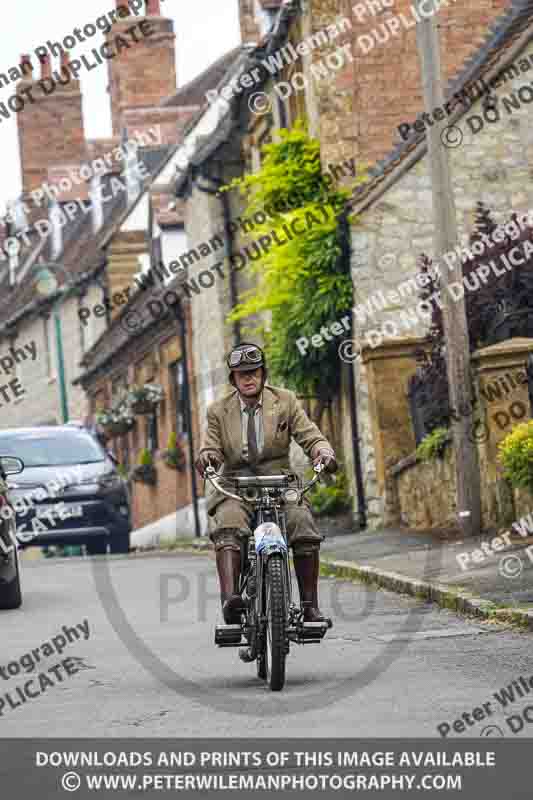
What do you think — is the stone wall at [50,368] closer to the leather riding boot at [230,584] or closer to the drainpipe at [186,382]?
the drainpipe at [186,382]

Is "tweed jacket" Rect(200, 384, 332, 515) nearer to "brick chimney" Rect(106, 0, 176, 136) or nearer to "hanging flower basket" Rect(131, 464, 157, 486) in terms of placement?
"hanging flower basket" Rect(131, 464, 157, 486)

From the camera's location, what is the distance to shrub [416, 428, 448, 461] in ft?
62.4

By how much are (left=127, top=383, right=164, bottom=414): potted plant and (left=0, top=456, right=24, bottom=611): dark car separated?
77.0ft

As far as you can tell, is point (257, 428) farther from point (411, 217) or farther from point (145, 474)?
point (145, 474)

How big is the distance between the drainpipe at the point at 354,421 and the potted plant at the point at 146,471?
54.8 feet

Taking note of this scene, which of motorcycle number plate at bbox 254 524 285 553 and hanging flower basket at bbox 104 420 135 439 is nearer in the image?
motorcycle number plate at bbox 254 524 285 553

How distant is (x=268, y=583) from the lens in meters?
8.84

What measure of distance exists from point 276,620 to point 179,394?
29.1 metres

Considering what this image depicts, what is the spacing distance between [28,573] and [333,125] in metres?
8.58

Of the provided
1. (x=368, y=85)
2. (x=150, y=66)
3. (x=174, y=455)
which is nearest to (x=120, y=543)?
(x=368, y=85)

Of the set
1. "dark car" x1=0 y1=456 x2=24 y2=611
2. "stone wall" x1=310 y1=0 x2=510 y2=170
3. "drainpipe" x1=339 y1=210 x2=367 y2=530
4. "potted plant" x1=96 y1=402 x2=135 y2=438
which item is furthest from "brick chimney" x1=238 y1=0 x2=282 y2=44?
"dark car" x1=0 y1=456 x2=24 y2=611

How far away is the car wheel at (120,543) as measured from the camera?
24.5 meters

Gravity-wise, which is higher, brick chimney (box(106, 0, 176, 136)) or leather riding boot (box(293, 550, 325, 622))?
brick chimney (box(106, 0, 176, 136))

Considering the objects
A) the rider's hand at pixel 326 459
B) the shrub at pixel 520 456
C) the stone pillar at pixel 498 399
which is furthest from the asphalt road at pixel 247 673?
the stone pillar at pixel 498 399
